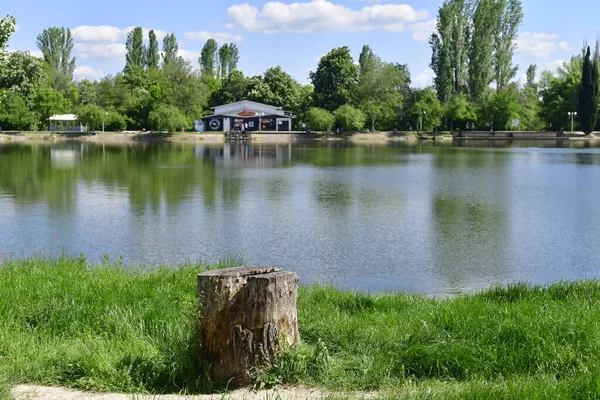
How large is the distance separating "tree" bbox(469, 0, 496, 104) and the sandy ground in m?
83.7

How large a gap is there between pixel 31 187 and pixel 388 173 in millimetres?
18156

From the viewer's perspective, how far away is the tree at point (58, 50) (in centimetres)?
10581

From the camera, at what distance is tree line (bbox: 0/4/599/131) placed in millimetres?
82125

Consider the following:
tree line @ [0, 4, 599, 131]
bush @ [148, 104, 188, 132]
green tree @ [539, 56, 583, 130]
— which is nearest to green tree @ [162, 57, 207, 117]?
tree line @ [0, 4, 599, 131]

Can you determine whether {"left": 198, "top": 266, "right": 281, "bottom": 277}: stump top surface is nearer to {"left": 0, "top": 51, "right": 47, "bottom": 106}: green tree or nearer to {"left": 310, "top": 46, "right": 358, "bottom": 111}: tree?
{"left": 0, "top": 51, "right": 47, "bottom": 106}: green tree

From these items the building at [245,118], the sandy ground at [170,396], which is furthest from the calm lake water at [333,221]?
the building at [245,118]

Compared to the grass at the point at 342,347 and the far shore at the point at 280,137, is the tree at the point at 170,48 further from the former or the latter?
the grass at the point at 342,347

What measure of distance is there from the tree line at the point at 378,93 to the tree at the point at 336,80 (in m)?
0.13

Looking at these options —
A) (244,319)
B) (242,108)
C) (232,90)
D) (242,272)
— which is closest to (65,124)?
(232,90)

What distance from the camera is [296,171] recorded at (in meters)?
37.6

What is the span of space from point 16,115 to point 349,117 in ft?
130

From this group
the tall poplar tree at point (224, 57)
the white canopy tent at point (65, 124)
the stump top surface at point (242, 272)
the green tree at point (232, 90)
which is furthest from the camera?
the tall poplar tree at point (224, 57)

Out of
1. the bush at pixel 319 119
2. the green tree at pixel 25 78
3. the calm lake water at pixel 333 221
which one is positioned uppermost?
the green tree at pixel 25 78

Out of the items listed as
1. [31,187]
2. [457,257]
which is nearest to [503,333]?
[457,257]
